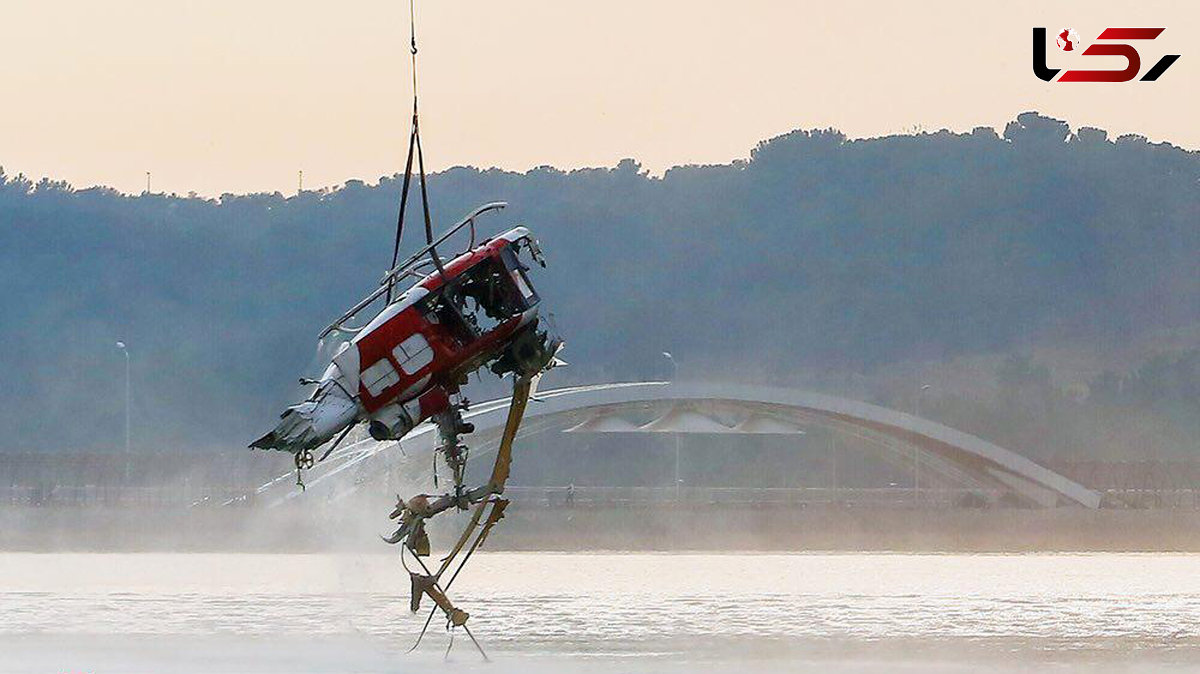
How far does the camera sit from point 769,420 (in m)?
168

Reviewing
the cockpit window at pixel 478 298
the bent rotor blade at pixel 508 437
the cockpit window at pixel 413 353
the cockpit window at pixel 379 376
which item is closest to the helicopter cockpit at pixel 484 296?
the cockpit window at pixel 478 298

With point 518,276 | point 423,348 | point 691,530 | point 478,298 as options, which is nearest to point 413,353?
point 423,348

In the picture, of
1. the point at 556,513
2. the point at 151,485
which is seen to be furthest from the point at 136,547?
the point at 151,485

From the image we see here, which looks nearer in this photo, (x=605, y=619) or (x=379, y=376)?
(x=379, y=376)

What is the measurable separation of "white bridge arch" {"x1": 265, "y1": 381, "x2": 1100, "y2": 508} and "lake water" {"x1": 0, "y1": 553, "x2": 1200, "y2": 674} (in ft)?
166

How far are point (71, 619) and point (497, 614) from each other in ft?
38.2

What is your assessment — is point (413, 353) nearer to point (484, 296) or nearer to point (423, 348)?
point (423, 348)

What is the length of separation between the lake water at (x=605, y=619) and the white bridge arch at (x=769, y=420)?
166ft

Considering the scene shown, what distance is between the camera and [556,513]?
147 meters

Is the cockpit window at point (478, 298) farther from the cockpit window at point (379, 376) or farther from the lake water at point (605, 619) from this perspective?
the lake water at point (605, 619)

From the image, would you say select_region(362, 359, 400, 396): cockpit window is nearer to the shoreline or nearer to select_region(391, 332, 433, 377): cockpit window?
select_region(391, 332, 433, 377): cockpit window

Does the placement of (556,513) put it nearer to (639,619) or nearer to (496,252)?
(639,619)

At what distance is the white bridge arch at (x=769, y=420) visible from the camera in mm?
157000

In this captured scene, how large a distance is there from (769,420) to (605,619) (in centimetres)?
9813
